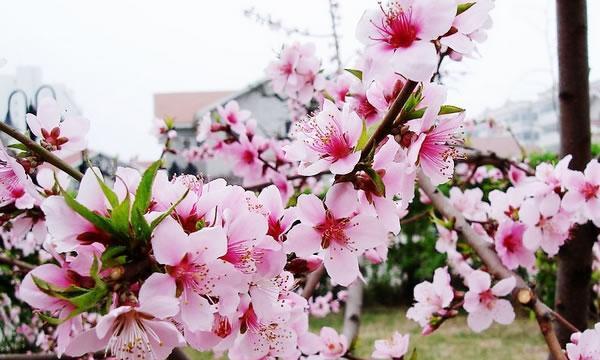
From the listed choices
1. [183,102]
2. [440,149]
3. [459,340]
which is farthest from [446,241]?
[183,102]

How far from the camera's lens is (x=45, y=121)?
949mm

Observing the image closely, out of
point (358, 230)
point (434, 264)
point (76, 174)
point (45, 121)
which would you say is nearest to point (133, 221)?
point (76, 174)

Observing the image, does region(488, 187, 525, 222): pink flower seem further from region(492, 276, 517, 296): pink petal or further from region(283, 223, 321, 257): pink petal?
region(283, 223, 321, 257): pink petal

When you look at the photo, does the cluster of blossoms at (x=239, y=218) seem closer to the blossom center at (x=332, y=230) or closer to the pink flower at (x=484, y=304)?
the blossom center at (x=332, y=230)

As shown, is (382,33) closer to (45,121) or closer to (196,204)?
(196,204)

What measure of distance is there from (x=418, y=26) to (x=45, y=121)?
0.62m

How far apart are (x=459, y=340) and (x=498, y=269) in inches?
206

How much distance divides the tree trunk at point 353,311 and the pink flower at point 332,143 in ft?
4.67

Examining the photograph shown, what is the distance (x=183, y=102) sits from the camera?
1992 cm

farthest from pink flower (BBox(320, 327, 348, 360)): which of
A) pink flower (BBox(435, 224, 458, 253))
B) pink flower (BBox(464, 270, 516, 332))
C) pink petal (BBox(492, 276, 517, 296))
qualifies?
pink flower (BBox(435, 224, 458, 253))

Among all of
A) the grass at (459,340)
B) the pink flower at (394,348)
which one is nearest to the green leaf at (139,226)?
the pink flower at (394,348)

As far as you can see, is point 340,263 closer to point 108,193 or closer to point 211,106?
point 108,193

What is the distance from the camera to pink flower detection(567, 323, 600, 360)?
40.3 inches

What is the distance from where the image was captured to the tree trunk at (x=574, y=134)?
5.52 feet
